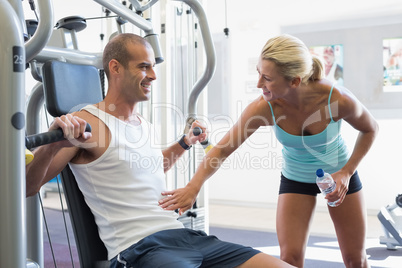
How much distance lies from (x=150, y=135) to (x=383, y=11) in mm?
3878

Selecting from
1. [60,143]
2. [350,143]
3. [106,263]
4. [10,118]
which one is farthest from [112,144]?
[350,143]

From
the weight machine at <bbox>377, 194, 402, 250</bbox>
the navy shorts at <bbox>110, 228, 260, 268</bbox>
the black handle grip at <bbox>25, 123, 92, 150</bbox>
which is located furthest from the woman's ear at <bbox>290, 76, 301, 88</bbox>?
the weight machine at <bbox>377, 194, 402, 250</bbox>

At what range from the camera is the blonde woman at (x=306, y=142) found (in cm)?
175

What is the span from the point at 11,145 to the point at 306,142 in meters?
1.28

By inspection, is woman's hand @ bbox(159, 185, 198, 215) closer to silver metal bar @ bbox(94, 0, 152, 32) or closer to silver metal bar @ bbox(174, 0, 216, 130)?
silver metal bar @ bbox(174, 0, 216, 130)

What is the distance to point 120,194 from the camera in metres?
1.47

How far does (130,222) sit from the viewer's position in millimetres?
1439

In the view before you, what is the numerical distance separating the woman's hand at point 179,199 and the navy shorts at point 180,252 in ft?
0.27

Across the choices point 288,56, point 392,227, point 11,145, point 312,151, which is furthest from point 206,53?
point 392,227

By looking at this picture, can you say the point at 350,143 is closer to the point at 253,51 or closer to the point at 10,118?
the point at 253,51

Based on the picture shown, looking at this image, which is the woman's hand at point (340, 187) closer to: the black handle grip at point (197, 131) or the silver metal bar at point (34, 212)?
the black handle grip at point (197, 131)

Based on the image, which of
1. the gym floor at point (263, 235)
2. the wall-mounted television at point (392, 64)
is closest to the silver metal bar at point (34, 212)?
the gym floor at point (263, 235)

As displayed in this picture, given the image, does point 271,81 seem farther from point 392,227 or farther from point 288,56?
point 392,227

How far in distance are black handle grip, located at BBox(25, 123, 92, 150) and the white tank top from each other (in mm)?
343
